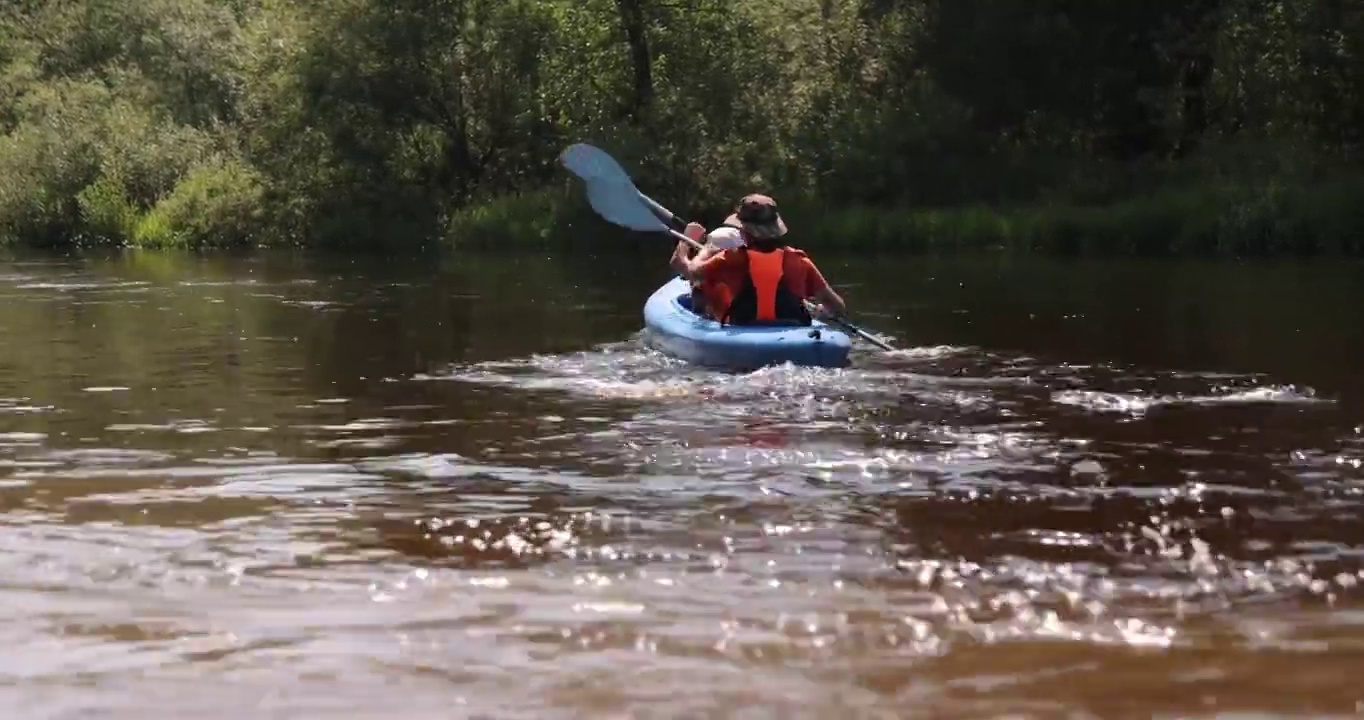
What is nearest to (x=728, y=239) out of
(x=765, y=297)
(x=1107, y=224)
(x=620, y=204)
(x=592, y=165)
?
(x=765, y=297)

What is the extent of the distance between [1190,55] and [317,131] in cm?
1450

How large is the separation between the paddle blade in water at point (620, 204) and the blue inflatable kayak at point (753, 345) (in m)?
2.43

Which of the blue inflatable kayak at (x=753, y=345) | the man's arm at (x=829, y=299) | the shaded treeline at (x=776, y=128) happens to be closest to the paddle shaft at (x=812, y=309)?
the man's arm at (x=829, y=299)

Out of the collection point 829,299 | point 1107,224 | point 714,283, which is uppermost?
point 714,283

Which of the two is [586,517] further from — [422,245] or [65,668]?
[422,245]

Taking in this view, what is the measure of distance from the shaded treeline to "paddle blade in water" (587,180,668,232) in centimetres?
1098

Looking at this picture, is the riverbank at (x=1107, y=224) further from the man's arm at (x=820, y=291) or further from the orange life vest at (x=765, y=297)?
the orange life vest at (x=765, y=297)

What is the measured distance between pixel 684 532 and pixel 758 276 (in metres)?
4.71

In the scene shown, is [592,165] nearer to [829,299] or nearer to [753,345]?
[829,299]

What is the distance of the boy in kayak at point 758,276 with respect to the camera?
1034cm

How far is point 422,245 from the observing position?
1174 inches

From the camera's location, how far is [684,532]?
231 inches

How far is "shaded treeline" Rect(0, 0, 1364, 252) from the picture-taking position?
937 inches

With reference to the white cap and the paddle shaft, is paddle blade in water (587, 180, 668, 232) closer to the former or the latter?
the paddle shaft
